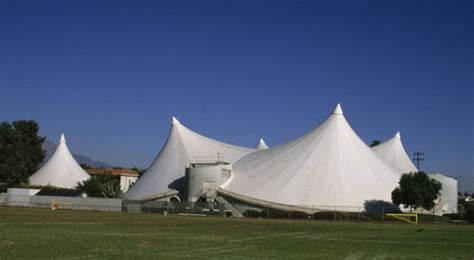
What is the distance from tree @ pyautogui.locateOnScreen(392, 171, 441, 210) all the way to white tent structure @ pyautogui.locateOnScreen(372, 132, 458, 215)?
12.7m

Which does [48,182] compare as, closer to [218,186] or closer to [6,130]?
[6,130]

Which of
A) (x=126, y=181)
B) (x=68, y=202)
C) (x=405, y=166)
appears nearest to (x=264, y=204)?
(x=68, y=202)

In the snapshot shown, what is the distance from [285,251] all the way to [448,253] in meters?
4.95

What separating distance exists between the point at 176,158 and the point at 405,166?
32.7 metres

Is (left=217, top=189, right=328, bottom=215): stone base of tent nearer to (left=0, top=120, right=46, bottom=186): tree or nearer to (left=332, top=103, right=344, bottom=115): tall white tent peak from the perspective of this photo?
(left=332, top=103, right=344, bottom=115): tall white tent peak

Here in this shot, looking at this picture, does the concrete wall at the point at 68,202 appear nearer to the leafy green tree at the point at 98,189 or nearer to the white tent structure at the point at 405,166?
the leafy green tree at the point at 98,189

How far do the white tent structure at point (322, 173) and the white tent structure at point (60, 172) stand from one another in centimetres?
3419

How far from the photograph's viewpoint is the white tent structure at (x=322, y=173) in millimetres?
63688

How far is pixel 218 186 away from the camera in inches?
2746

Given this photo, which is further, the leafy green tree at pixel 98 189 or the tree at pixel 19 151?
the tree at pixel 19 151

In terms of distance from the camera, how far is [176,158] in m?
77.7

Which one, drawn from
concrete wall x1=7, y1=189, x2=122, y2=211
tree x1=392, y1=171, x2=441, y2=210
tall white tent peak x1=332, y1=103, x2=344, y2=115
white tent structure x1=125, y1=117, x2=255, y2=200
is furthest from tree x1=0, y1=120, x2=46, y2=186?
tree x1=392, y1=171, x2=441, y2=210

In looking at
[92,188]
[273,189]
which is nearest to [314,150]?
[273,189]

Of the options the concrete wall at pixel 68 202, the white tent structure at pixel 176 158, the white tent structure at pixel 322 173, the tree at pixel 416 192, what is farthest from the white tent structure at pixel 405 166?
the concrete wall at pixel 68 202
